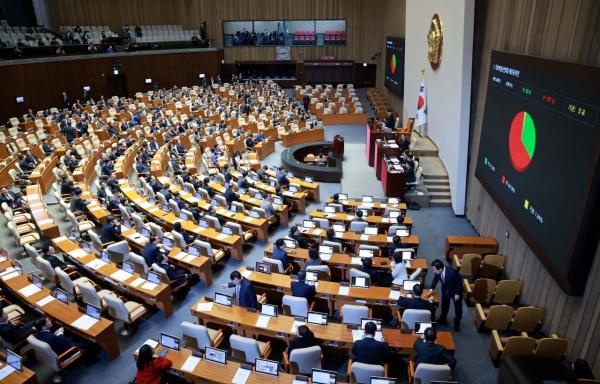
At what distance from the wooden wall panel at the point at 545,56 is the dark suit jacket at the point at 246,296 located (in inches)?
207

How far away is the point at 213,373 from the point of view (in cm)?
626

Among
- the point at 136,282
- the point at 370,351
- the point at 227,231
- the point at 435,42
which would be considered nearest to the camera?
the point at 370,351

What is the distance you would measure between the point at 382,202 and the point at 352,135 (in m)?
10.5

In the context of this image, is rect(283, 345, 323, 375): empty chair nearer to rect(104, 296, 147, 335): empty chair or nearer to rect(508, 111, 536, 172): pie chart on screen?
rect(104, 296, 147, 335): empty chair

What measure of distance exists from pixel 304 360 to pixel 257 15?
114 ft

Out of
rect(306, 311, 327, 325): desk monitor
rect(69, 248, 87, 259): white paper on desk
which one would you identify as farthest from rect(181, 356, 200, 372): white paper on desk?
rect(69, 248, 87, 259): white paper on desk

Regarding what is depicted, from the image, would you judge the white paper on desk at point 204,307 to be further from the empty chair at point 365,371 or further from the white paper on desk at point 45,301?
the empty chair at point 365,371

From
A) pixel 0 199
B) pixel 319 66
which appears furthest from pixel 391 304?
pixel 319 66

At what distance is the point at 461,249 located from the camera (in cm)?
1048

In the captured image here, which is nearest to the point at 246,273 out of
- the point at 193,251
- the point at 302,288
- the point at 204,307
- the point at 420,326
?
the point at 204,307

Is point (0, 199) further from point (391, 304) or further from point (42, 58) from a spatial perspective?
point (42, 58)

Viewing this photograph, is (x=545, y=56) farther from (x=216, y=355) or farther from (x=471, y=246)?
(x=216, y=355)

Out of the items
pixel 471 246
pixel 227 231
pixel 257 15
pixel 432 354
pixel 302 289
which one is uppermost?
pixel 257 15

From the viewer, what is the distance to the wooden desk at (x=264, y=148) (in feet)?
63.7
